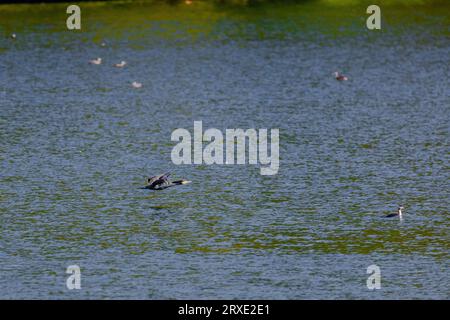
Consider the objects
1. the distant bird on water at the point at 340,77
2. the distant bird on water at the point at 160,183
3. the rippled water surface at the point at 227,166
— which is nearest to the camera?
the rippled water surface at the point at 227,166

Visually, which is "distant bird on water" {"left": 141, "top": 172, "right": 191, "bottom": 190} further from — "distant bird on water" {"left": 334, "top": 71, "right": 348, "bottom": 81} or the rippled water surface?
"distant bird on water" {"left": 334, "top": 71, "right": 348, "bottom": 81}

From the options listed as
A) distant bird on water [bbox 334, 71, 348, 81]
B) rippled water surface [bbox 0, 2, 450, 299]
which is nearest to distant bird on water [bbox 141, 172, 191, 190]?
rippled water surface [bbox 0, 2, 450, 299]

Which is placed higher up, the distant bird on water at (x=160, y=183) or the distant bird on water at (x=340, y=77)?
the distant bird on water at (x=340, y=77)

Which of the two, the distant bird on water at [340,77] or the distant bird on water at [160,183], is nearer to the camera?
the distant bird on water at [160,183]

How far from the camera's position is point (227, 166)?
27281mm

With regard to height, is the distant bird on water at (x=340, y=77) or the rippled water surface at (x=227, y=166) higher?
the distant bird on water at (x=340, y=77)

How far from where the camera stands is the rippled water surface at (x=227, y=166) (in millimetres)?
20266

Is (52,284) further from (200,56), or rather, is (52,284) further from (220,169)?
(200,56)

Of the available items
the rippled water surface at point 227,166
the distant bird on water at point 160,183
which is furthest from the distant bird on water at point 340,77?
the distant bird on water at point 160,183

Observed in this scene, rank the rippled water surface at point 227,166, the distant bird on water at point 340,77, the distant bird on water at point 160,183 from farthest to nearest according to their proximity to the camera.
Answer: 1. the distant bird on water at point 340,77
2. the distant bird on water at point 160,183
3. the rippled water surface at point 227,166

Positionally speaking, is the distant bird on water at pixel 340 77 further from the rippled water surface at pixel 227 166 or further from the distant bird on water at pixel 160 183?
the distant bird on water at pixel 160 183

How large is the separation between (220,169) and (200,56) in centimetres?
1622

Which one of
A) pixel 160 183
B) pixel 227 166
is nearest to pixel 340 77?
pixel 227 166
